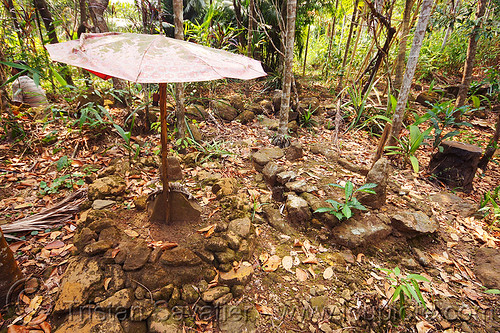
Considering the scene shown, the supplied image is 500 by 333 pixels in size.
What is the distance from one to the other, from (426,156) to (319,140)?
5.98 feet

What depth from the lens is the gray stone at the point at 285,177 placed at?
2803 mm

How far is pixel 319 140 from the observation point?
4.23 metres

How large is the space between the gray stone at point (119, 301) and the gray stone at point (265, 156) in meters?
2.10

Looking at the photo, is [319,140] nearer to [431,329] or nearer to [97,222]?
[431,329]

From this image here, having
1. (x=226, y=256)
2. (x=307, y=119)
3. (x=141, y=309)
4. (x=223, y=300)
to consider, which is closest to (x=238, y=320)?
(x=223, y=300)

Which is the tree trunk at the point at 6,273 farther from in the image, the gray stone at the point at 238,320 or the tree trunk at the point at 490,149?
the tree trunk at the point at 490,149

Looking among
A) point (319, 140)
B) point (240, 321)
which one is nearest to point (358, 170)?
point (319, 140)

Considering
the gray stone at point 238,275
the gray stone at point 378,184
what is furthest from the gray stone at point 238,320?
the gray stone at point 378,184

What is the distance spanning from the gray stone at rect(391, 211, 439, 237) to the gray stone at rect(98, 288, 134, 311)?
2462mm

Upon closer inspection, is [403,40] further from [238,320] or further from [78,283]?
[78,283]

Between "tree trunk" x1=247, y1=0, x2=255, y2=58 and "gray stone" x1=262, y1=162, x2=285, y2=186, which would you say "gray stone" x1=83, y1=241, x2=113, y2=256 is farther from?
"tree trunk" x1=247, y1=0, x2=255, y2=58

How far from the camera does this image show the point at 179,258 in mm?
1756

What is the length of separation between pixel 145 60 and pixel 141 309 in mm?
1535

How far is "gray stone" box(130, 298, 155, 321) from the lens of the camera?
4.93 feet
